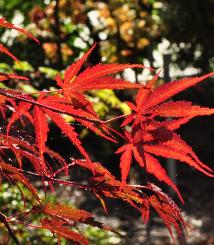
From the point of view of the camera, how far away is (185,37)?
11.4 meters

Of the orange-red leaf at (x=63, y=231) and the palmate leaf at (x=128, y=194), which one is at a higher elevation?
the palmate leaf at (x=128, y=194)

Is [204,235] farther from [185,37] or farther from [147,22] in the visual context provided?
[185,37]

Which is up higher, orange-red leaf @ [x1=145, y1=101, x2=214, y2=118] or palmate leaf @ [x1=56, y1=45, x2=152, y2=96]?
palmate leaf @ [x1=56, y1=45, x2=152, y2=96]

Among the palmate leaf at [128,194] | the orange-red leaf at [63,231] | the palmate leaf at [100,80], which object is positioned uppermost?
the palmate leaf at [100,80]

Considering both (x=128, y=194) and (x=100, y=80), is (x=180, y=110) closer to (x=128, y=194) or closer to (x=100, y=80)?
(x=100, y=80)

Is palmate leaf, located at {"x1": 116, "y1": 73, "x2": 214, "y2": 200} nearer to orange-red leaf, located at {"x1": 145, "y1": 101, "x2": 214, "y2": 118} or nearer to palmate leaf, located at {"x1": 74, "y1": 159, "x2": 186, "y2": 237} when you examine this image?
orange-red leaf, located at {"x1": 145, "y1": 101, "x2": 214, "y2": 118}

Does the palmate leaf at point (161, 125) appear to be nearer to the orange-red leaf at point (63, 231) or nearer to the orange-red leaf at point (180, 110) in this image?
the orange-red leaf at point (180, 110)

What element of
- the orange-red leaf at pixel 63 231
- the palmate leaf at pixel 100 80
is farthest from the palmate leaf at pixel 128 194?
the palmate leaf at pixel 100 80

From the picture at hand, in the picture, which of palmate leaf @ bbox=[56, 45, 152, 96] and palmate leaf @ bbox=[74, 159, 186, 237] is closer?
palmate leaf @ bbox=[56, 45, 152, 96]

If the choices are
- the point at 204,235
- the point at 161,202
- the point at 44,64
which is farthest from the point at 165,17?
the point at 161,202

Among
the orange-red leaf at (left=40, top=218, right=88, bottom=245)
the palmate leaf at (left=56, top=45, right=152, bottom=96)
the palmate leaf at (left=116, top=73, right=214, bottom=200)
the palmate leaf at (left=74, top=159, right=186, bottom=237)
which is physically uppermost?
the palmate leaf at (left=56, top=45, right=152, bottom=96)

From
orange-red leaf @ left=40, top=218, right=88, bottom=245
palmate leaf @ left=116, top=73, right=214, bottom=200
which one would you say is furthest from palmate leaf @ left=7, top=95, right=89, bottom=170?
orange-red leaf @ left=40, top=218, right=88, bottom=245

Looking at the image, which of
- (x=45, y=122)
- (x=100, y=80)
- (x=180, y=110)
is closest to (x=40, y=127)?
(x=45, y=122)

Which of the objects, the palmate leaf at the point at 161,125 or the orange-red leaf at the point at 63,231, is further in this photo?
the orange-red leaf at the point at 63,231
